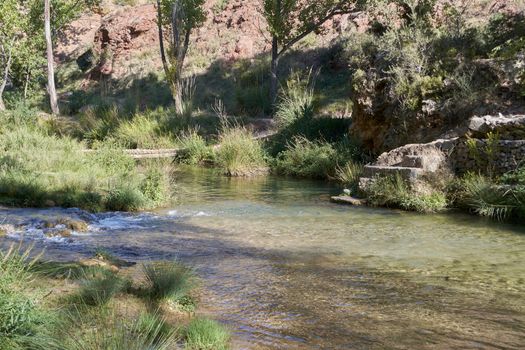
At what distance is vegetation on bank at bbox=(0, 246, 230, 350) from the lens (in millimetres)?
2887

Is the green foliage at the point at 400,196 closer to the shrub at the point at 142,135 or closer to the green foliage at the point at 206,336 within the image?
the green foliage at the point at 206,336

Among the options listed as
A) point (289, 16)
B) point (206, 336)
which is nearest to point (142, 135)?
point (289, 16)

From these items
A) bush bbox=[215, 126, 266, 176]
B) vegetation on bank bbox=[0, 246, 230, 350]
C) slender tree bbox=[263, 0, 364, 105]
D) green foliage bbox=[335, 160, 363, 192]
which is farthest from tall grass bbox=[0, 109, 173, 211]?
slender tree bbox=[263, 0, 364, 105]

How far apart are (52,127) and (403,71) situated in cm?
1234

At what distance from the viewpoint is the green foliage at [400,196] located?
954 centimetres

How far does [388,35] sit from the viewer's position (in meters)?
14.1

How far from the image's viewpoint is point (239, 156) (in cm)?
1519

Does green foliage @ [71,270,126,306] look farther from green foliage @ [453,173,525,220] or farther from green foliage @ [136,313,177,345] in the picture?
green foliage @ [453,173,525,220]

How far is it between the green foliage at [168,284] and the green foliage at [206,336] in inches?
24.9

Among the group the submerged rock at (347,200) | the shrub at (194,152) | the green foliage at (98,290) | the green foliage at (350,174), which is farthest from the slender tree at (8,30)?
the green foliage at (98,290)

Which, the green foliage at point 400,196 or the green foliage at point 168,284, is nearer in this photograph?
the green foliage at point 168,284

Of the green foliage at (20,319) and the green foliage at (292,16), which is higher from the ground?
the green foliage at (292,16)

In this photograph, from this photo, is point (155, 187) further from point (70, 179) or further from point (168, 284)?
point (168, 284)

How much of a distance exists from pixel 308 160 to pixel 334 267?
29.6 ft
